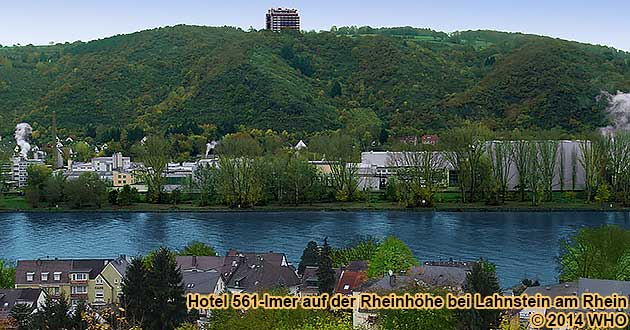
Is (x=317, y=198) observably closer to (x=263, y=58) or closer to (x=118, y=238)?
(x=118, y=238)

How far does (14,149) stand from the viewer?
39438mm

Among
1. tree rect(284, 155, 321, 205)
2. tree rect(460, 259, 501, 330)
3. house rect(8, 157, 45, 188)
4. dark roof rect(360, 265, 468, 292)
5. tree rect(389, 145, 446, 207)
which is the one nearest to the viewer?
tree rect(460, 259, 501, 330)

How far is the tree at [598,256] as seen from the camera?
443 inches

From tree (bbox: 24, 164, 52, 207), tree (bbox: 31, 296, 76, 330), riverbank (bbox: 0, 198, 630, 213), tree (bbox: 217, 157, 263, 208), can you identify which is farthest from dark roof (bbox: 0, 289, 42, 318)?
tree (bbox: 24, 164, 52, 207)

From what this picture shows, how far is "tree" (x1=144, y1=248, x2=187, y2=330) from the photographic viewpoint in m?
8.78

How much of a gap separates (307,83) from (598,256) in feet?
114

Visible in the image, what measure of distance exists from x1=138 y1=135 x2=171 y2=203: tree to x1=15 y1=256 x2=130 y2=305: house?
1438cm

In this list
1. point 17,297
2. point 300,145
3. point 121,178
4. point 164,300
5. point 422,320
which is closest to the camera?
point 422,320

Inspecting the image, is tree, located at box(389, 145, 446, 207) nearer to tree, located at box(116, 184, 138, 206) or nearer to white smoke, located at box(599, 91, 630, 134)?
tree, located at box(116, 184, 138, 206)

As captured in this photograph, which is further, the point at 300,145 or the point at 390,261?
the point at 300,145

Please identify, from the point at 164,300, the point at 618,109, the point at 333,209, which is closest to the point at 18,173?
the point at 333,209

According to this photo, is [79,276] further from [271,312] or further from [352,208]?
[352,208]

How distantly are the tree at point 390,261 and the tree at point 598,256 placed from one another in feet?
7.01

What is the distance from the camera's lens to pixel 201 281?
11.7 metres
